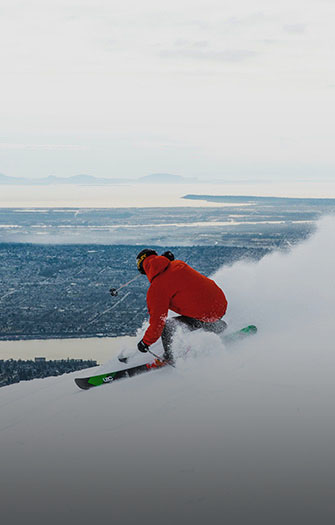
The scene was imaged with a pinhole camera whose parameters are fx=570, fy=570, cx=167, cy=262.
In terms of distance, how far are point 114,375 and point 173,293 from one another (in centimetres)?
117

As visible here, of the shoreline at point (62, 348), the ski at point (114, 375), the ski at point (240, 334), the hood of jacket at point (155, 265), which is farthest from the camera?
the shoreline at point (62, 348)

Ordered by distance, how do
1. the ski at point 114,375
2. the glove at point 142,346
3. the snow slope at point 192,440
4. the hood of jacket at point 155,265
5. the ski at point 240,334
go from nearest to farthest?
the snow slope at point 192,440, the hood of jacket at point 155,265, the glove at point 142,346, the ski at point 114,375, the ski at point 240,334

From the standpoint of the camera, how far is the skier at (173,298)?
595cm

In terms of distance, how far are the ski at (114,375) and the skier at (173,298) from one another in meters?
0.18

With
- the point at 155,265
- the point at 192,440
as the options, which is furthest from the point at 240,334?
the point at 192,440

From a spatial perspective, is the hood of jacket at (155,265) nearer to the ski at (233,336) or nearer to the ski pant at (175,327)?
the ski pant at (175,327)

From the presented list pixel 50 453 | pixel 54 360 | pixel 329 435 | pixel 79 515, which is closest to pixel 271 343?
pixel 329 435

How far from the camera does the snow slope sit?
12.4ft

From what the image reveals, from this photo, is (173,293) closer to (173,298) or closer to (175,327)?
(173,298)

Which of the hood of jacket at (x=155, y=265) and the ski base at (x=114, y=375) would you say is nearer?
the hood of jacket at (x=155, y=265)

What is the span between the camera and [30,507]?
3949 mm

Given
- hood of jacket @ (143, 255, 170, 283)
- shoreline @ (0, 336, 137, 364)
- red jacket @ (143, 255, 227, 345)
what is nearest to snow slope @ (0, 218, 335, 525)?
red jacket @ (143, 255, 227, 345)

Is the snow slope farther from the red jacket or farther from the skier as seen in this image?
the red jacket

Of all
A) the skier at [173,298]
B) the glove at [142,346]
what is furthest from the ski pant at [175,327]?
the glove at [142,346]
